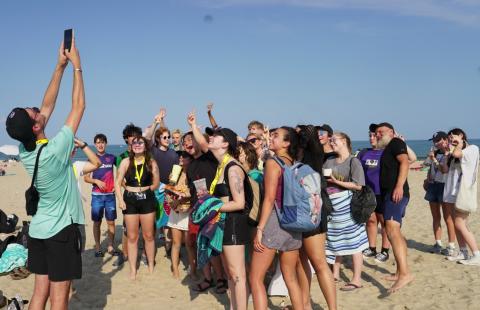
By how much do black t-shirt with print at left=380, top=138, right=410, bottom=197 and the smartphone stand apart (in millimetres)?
4158

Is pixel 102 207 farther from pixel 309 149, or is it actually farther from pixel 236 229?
pixel 309 149

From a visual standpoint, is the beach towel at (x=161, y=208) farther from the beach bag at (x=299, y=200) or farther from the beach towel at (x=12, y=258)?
the beach bag at (x=299, y=200)

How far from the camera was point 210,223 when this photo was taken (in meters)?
4.76

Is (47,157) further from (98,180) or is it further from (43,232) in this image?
(98,180)

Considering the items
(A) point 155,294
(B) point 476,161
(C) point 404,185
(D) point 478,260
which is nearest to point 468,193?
(B) point 476,161

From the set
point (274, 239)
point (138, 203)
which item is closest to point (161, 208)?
point (138, 203)

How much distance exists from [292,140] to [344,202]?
1838mm

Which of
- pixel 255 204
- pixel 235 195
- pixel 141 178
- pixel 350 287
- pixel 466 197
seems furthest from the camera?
pixel 466 197

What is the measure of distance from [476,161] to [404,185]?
5.76ft

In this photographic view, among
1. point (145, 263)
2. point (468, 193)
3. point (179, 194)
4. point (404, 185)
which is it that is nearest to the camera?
point (404, 185)

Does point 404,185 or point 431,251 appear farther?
point 431,251

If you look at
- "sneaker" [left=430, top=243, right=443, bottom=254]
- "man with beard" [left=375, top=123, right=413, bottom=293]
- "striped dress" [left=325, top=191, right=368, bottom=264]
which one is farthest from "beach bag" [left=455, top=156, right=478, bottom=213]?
"striped dress" [left=325, top=191, right=368, bottom=264]

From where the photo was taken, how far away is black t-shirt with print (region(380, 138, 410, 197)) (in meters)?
5.83

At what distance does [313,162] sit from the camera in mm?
4613
